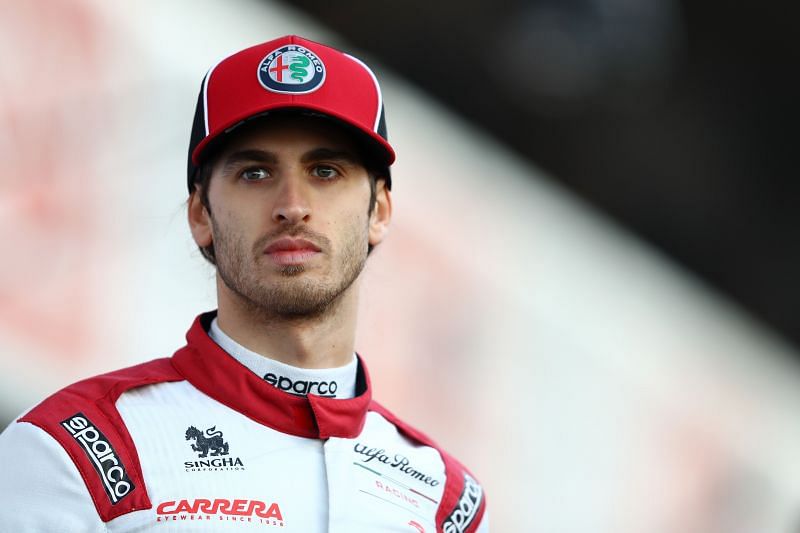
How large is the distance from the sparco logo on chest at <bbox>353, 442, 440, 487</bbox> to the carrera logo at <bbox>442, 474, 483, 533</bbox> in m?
0.08

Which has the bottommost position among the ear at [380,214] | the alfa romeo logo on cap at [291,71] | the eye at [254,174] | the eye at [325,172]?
the eye at [254,174]

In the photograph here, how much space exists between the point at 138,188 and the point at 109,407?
93.8 inches

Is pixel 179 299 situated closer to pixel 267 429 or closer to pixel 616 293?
pixel 267 429

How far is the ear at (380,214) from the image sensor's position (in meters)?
2.94

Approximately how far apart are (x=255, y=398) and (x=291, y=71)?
647mm

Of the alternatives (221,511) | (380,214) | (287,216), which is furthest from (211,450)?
(380,214)

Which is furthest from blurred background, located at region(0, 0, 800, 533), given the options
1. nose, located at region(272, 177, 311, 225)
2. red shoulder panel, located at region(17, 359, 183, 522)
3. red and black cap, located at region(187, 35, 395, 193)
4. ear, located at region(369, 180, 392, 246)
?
red shoulder panel, located at region(17, 359, 183, 522)

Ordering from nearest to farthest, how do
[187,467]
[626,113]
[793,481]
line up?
[187,467] < [793,481] < [626,113]

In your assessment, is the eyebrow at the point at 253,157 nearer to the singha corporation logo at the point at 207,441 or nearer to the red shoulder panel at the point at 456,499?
the singha corporation logo at the point at 207,441

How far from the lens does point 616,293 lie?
299 inches

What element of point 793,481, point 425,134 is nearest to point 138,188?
point 425,134

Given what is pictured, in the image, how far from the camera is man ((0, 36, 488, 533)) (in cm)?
253

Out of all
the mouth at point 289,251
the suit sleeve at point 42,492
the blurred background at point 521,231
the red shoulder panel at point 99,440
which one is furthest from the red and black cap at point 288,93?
the blurred background at point 521,231

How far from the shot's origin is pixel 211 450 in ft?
8.53
